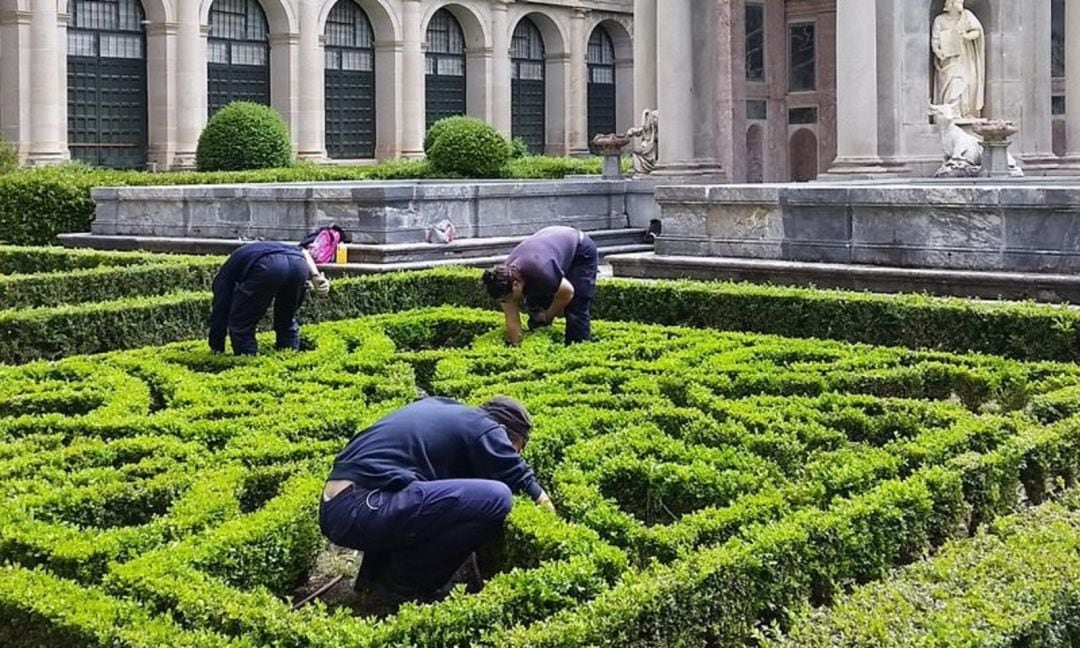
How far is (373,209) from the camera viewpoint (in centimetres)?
1761

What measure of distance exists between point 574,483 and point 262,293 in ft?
14.4

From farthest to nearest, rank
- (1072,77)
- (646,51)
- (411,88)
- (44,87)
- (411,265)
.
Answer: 1. (411,88)
2. (44,87)
3. (646,51)
4. (1072,77)
5. (411,265)

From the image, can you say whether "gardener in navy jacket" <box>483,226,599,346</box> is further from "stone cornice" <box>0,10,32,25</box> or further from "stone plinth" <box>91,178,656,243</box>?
"stone cornice" <box>0,10,32,25</box>

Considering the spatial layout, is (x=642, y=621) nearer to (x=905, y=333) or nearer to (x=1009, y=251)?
(x=905, y=333)

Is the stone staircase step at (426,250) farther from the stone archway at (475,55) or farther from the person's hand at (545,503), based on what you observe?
the stone archway at (475,55)

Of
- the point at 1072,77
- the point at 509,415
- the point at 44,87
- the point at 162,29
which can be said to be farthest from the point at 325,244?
the point at 162,29

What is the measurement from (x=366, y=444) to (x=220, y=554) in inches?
30.5

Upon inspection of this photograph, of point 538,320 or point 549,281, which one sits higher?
point 549,281

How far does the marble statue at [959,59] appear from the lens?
21250 mm

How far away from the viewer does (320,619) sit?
17.1 ft

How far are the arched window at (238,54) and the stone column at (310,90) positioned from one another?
103cm

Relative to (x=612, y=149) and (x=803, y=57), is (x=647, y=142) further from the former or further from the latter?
(x=803, y=57)

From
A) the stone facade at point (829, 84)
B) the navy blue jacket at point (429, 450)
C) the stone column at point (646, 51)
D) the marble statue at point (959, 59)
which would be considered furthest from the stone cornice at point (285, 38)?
the navy blue jacket at point (429, 450)

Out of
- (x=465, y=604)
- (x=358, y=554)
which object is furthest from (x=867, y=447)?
(x=465, y=604)
